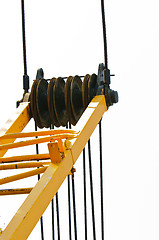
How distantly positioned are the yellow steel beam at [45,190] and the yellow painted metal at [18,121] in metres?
0.39

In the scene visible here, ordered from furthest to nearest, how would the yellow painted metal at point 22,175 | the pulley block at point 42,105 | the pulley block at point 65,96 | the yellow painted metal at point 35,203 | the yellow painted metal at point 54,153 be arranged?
the pulley block at point 42,105 → the pulley block at point 65,96 → the yellow painted metal at point 22,175 → the yellow painted metal at point 54,153 → the yellow painted metal at point 35,203

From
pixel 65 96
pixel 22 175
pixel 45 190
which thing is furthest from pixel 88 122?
pixel 45 190

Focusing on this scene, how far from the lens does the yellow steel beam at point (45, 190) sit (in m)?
1.68

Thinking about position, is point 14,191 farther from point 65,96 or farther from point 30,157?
point 65,96

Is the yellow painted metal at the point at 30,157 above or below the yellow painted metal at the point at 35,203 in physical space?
above

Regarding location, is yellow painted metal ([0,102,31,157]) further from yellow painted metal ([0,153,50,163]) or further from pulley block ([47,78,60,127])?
yellow painted metal ([0,153,50,163])

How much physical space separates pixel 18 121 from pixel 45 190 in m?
0.74

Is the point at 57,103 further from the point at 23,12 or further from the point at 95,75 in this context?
the point at 23,12

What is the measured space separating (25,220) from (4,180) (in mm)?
389

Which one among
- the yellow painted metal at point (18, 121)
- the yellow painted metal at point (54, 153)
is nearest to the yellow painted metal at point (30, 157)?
the yellow painted metal at point (54, 153)

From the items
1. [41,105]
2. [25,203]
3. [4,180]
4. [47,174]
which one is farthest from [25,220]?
[41,105]

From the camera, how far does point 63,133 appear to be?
2.05 m

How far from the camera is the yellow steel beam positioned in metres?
1.68

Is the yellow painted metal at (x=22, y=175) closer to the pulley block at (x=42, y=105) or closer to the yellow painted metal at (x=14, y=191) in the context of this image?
the yellow painted metal at (x=14, y=191)
